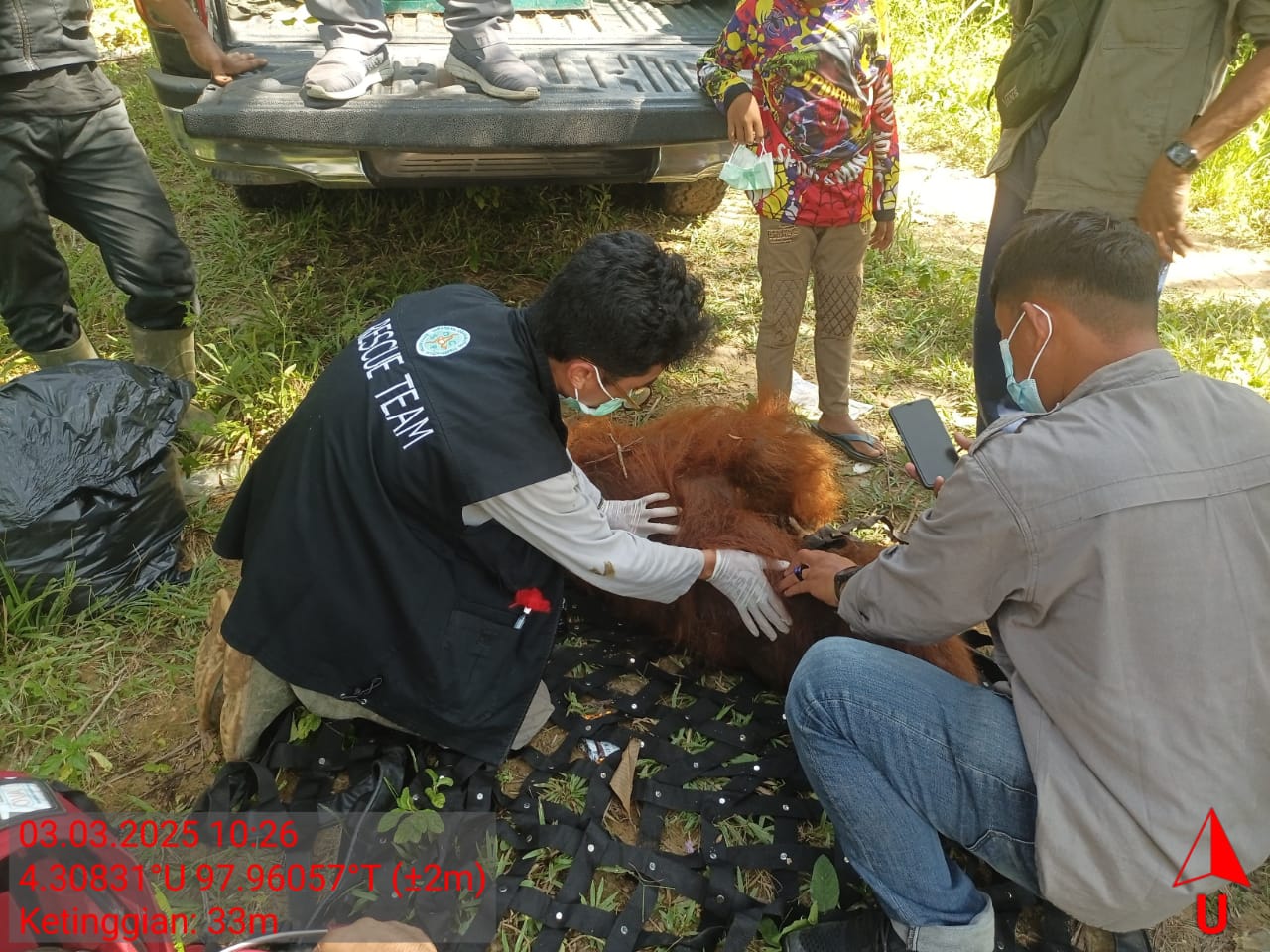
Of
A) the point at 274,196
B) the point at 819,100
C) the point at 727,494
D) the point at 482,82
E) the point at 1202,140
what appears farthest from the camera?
the point at 274,196

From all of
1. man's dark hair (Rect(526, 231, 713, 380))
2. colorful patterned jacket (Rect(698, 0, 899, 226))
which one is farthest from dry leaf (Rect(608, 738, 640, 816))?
colorful patterned jacket (Rect(698, 0, 899, 226))

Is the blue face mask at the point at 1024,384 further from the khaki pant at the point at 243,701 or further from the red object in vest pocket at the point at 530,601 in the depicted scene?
the khaki pant at the point at 243,701

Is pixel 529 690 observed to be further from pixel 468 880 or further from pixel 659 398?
pixel 659 398

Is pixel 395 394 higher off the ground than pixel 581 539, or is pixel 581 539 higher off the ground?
pixel 395 394

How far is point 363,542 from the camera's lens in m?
2.00

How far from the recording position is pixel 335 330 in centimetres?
386

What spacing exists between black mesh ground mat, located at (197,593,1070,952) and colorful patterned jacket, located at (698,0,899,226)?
1.62 m

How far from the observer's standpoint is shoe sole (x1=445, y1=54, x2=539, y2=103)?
10.7 feet

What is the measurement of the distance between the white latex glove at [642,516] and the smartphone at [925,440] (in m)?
0.76

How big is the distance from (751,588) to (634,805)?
0.62 metres

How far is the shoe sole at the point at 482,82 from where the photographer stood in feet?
10.7

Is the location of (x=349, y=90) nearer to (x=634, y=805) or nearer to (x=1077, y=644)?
(x=634, y=805)

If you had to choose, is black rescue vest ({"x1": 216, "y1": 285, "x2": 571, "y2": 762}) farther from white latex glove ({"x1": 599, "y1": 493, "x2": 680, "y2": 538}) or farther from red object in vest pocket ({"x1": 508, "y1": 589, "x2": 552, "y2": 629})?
white latex glove ({"x1": 599, "y1": 493, "x2": 680, "y2": 538})

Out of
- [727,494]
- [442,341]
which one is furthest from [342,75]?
[727,494]
